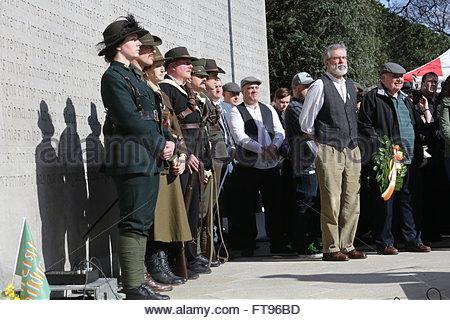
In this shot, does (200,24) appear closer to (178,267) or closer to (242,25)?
(242,25)

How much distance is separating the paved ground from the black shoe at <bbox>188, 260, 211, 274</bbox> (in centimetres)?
8

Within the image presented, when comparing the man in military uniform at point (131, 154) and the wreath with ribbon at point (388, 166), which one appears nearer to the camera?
the man in military uniform at point (131, 154)

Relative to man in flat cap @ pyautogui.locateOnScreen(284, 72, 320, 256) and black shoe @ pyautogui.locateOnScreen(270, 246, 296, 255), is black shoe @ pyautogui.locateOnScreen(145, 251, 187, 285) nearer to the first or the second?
man in flat cap @ pyautogui.locateOnScreen(284, 72, 320, 256)

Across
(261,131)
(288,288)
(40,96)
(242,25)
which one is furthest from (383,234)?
(242,25)

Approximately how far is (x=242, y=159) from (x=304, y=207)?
0.88 meters

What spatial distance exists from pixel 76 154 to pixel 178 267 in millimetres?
1353

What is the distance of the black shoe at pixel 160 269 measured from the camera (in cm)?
713

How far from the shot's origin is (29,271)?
524 centimetres

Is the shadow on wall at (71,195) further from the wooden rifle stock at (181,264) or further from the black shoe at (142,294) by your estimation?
the black shoe at (142,294)

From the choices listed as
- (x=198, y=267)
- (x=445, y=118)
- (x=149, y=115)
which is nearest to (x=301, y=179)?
(x=445, y=118)

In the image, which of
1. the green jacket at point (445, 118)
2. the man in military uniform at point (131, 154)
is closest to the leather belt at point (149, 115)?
the man in military uniform at point (131, 154)

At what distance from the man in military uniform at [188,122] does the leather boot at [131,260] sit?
1447 millimetres

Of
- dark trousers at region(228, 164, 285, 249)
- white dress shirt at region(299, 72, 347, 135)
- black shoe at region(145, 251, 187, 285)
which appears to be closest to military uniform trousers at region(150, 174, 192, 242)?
black shoe at region(145, 251, 187, 285)

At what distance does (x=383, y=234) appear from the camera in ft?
29.3
